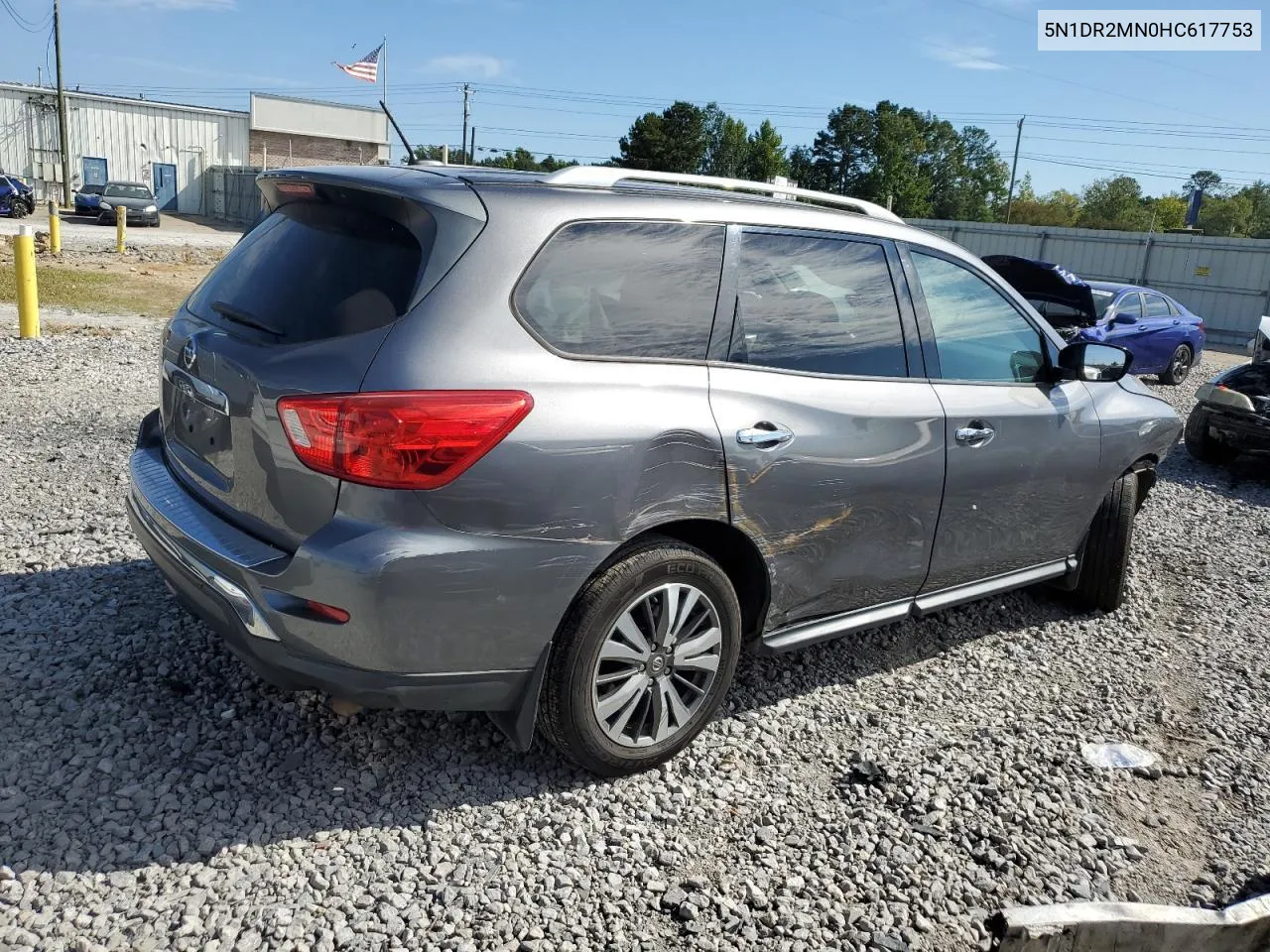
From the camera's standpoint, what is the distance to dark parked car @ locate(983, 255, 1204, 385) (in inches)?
377

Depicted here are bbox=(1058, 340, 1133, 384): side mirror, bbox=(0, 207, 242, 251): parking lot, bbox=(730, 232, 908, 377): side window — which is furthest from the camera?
bbox=(0, 207, 242, 251): parking lot

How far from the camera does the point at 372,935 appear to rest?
2.56 m

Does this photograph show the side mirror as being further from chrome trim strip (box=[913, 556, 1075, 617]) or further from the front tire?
the front tire

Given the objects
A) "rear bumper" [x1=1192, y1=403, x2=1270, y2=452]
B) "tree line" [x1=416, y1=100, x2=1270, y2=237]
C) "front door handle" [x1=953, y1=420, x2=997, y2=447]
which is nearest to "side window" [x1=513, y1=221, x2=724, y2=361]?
"front door handle" [x1=953, y1=420, x2=997, y2=447]

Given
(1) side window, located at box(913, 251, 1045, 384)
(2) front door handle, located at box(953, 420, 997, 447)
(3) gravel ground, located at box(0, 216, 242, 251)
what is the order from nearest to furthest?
1. (2) front door handle, located at box(953, 420, 997, 447)
2. (1) side window, located at box(913, 251, 1045, 384)
3. (3) gravel ground, located at box(0, 216, 242, 251)

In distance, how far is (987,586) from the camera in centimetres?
434

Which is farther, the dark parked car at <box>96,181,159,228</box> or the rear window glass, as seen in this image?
the dark parked car at <box>96,181,159,228</box>

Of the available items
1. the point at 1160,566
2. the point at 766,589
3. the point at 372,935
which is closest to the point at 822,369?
the point at 766,589

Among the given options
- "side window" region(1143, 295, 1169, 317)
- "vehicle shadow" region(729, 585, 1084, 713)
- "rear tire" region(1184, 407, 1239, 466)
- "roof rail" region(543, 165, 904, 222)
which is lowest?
"vehicle shadow" region(729, 585, 1084, 713)

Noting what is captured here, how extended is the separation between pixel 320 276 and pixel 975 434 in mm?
2467

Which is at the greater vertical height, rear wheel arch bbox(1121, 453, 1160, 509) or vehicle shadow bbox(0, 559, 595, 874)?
rear wheel arch bbox(1121, 453, 1160, 509)

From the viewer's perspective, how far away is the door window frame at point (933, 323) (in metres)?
3.92

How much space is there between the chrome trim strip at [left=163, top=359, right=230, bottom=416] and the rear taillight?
421 mm

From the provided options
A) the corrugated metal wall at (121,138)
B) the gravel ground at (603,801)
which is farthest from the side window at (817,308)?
the corrugated metal wall at (121,138)
